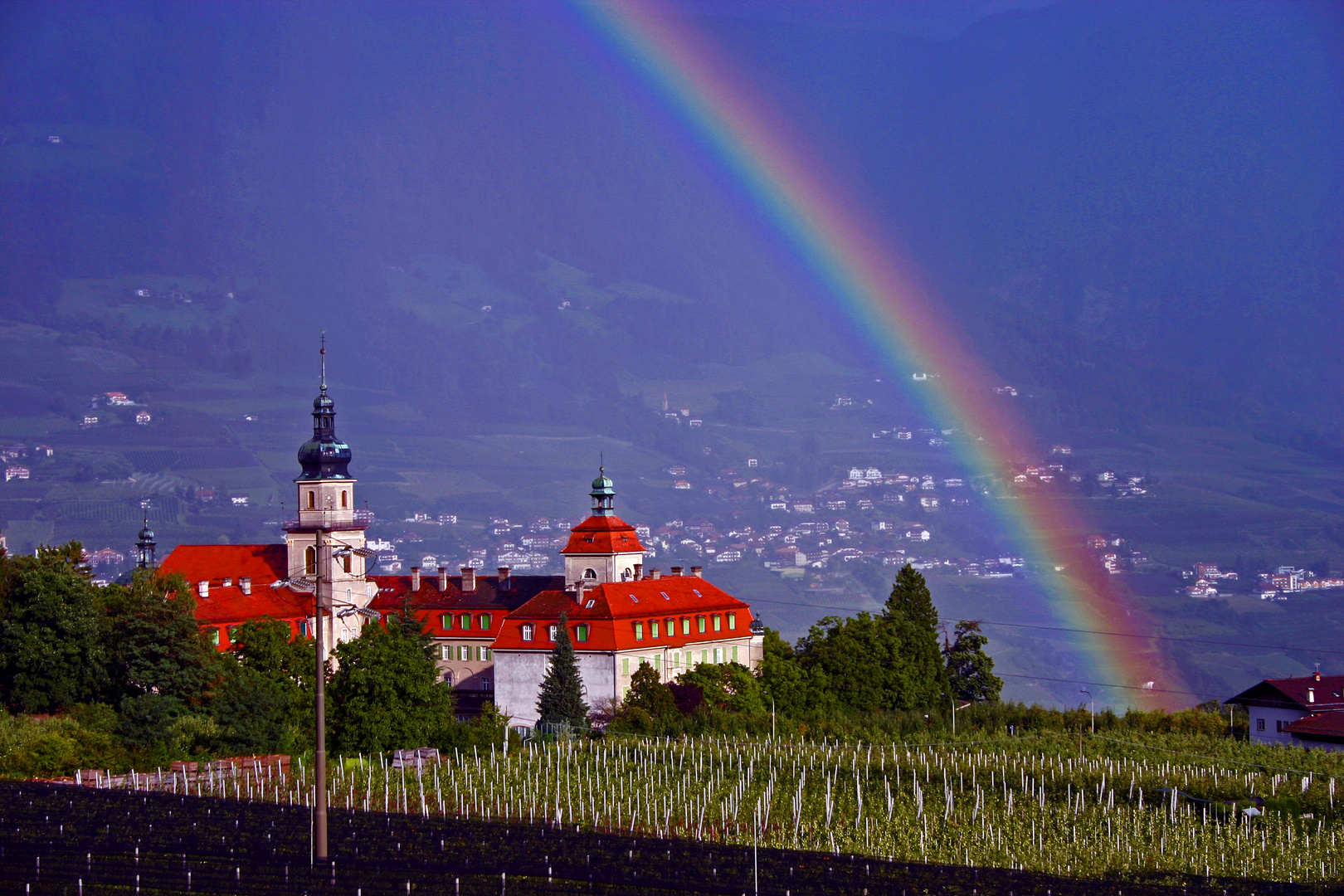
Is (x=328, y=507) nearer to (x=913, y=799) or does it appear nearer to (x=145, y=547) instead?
(x=145, y=547)

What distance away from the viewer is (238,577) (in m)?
110

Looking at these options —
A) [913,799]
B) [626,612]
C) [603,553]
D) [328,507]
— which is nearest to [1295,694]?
[913,799]

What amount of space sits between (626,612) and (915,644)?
16.6 m

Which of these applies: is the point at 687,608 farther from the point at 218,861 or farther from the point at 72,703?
the point at 218,861

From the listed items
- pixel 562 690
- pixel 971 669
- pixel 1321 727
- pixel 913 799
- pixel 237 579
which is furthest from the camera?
pixel 237 579

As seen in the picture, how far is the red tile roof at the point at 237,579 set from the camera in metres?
97.4

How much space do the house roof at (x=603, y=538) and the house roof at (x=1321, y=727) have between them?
47.5 metres

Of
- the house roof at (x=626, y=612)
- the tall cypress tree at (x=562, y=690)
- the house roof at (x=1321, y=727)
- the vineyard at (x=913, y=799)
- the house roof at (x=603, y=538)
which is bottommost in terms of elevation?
the vineyard at (x=913, y=799)

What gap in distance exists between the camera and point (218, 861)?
37.9 m

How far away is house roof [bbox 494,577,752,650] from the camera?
9125 centimetres

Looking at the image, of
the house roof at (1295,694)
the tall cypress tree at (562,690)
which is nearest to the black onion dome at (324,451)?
the tall cypress tree at (562,690)

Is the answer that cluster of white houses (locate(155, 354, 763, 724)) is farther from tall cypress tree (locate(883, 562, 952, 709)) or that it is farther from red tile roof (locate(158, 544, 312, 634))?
tall cypress tree (locate(883, 562, 952, 709))

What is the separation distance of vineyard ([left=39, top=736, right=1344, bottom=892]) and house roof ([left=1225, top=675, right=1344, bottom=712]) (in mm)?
7201

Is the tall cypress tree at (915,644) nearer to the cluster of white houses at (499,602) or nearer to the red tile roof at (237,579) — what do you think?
the cluster of white houses at (499,602)
